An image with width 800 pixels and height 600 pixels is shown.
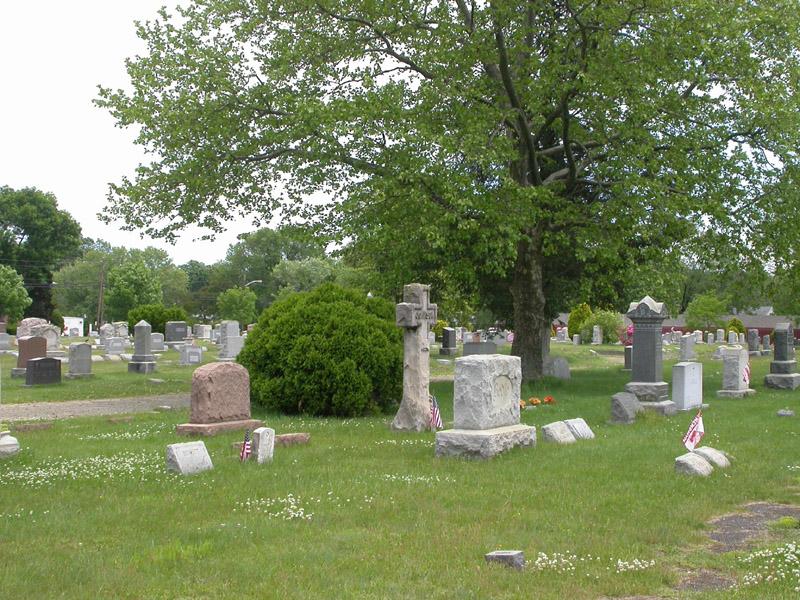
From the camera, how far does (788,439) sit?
42.9ft

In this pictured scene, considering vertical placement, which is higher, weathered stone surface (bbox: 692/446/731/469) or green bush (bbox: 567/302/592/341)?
green bush (bbox: 567/302/592/341)

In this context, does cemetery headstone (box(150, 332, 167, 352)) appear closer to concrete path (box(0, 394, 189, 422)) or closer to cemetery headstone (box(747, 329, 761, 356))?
concrete path (box(0, 394, 189, 422))

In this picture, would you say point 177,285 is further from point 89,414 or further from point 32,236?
point 89,414

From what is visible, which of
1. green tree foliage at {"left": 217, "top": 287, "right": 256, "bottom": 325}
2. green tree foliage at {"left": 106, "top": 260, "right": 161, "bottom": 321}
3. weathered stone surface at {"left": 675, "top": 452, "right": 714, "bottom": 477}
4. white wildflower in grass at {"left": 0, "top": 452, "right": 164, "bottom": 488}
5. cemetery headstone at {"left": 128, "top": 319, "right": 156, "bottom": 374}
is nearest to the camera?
white wildflower in grass at {"left": 0, "top": 452, "right": 164, "bottom": 488}

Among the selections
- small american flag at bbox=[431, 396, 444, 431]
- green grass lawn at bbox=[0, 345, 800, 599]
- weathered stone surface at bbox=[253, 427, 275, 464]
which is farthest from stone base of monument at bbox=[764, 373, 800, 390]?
weathered stone surface at bbox=[253, 427, 275, 464]

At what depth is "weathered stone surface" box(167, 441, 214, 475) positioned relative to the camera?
983 cm

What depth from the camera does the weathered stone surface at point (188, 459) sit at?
9828mm

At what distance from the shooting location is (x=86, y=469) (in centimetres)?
1017

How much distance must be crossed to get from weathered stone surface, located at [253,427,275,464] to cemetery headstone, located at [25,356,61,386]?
16.7m

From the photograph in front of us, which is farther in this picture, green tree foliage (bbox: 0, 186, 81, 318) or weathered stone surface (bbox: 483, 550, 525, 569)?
green tree foliage (bbox: 0, 186, 81, 318)

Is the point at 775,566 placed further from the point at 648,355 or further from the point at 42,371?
the point at 42,371

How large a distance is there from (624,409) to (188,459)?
27.6ft

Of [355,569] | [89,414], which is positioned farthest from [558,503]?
[89,414]

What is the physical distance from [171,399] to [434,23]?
11.3 meters
